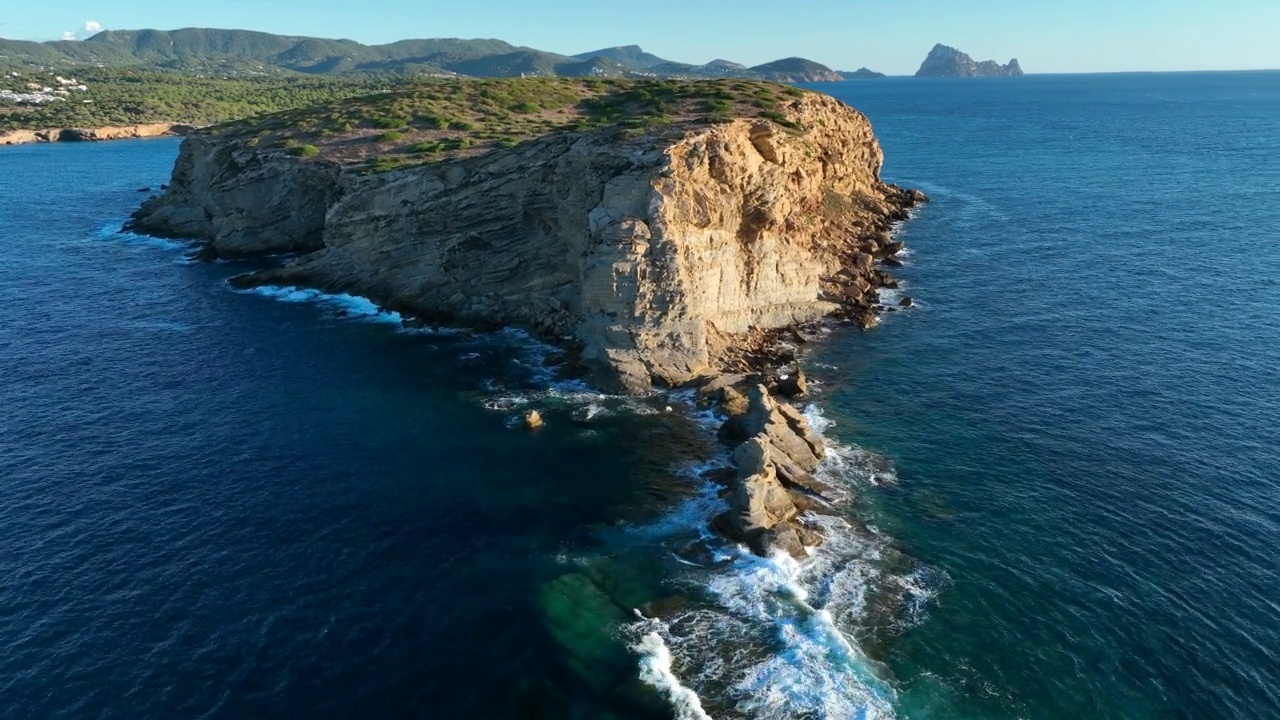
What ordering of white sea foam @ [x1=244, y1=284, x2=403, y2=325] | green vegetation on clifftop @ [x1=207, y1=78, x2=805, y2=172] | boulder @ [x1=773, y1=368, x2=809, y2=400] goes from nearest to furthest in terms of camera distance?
boulder @ [x1=773, y1=368, x2=809, y2=400]
white sea foam @ [x1=244, y1=284, x2=403, y2=325]
green vegetation on clifftop @ [x1=207, y1=78, x2=805, y2=172]

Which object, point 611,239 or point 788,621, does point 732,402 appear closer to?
point 611,239

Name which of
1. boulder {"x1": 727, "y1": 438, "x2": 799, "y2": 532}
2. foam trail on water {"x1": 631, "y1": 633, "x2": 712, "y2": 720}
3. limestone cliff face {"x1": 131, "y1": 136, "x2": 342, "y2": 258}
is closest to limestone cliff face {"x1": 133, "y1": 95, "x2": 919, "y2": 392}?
limestone cliff face {"x1": 131, "y1": 136, "x2": 342, "y2": 258}

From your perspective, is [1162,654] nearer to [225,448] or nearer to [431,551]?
[431,551]

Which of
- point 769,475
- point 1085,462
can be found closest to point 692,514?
point 769,475

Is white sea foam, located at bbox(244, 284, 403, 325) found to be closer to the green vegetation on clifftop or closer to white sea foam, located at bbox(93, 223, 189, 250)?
the green vegetation on clifftop

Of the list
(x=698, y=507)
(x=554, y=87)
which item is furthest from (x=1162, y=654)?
(x=554, y=87)

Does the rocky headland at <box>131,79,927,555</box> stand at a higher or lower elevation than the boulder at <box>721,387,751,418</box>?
higher
